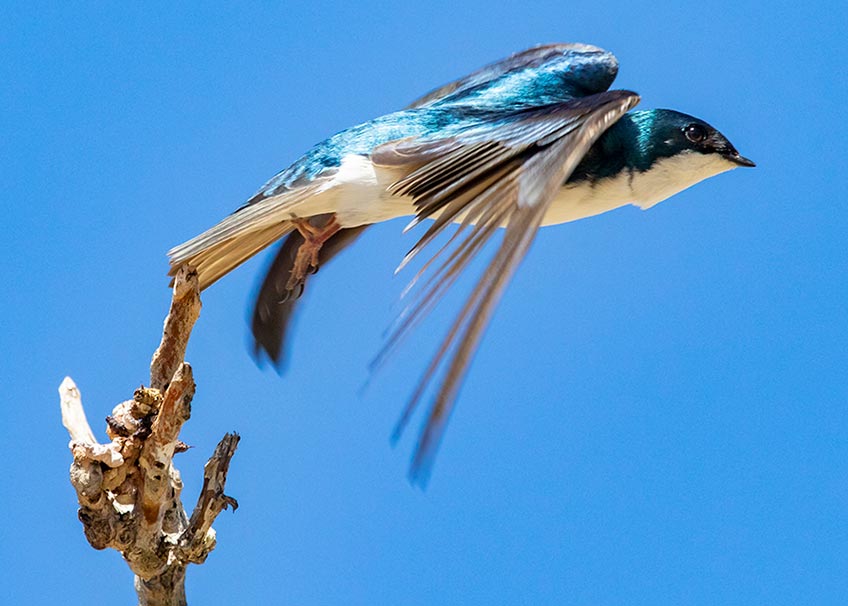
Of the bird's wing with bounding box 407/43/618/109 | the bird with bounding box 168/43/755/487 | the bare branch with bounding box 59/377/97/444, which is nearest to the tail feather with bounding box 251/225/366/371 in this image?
the bird with bounding box 168/43/755/487

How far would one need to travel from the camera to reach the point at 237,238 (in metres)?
4.20

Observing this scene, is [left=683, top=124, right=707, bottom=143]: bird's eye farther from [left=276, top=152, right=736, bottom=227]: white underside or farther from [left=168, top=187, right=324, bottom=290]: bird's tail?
[left=168, top=187, right=324, bottom=290]: bird's tail

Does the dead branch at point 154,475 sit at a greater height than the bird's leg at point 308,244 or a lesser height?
lesser

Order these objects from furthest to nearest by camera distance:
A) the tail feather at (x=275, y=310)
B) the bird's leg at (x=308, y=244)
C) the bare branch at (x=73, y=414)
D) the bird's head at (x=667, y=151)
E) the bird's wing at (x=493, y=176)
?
the tail feather at (x=275, y=310) < the bird's leg at (x=308, y=244) < the bird's head at (x=667, y=151) < the bare branch at (x=73, y=414) < the bird's wing at (x=493, y=176)

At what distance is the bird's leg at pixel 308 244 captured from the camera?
4.22 m

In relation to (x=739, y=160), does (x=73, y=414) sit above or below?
below

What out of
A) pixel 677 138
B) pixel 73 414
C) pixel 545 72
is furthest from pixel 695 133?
pixel 73 414

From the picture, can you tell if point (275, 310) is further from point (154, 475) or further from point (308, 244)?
point (154, 475)

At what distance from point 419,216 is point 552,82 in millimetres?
1177

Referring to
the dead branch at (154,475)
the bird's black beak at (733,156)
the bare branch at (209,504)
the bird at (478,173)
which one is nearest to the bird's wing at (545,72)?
the bird at (478,173)

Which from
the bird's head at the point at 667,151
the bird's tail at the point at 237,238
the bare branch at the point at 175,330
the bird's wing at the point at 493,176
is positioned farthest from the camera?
the bird's head at the point at 667,151

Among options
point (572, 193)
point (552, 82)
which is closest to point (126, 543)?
point (572, 193)

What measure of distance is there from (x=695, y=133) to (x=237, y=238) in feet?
4.54

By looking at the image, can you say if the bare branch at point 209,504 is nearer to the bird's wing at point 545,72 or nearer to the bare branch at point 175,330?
the bare branch at point 175,330
